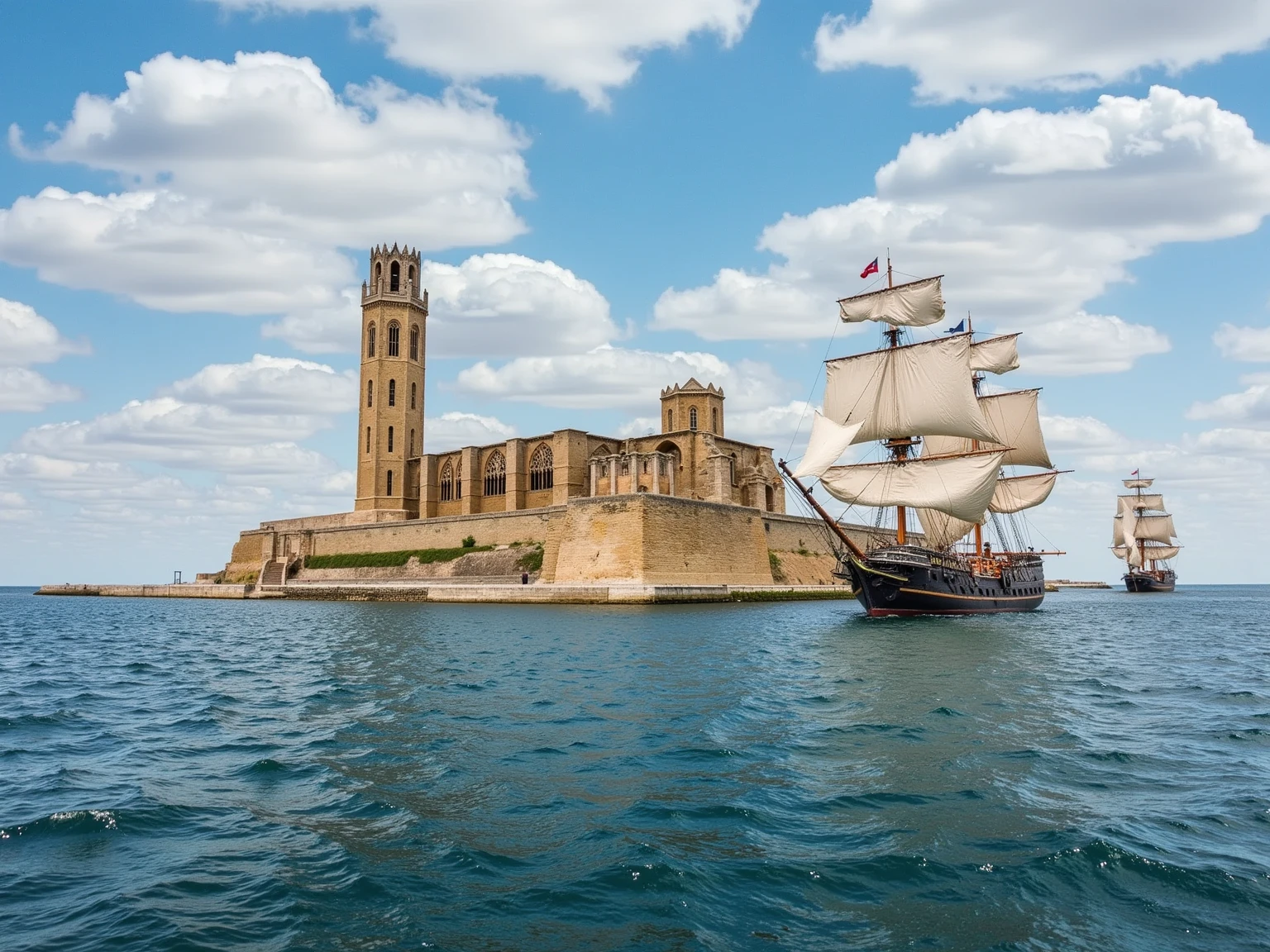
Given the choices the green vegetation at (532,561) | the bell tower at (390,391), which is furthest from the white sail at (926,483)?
the bell tower at (390,391)

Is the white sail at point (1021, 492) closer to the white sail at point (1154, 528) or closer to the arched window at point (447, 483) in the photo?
the arched window at point (447, 483)

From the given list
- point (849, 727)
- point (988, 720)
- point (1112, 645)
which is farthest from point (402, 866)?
point (1112, 645)

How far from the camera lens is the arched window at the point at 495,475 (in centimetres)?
5388

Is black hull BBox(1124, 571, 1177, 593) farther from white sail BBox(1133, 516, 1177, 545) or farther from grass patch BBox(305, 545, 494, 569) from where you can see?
grass patch BBox(305, 545, 494, 569)

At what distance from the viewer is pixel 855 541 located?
57.9m

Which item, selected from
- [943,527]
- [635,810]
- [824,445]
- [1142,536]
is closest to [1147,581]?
[1142,536]

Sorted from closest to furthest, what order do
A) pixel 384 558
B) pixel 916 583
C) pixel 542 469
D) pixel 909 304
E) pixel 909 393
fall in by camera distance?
pixel 916 583
pixel 909 393
pixel 909 304
pixel 542 469
pixel 384 558

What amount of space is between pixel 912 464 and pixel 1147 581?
6217 centimetres

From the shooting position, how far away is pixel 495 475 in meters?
54.4

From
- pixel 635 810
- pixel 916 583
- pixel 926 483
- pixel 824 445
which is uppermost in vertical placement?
pixel 824 445

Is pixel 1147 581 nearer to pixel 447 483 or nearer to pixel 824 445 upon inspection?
pixel 824 445

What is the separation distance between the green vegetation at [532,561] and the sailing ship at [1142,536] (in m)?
66.0

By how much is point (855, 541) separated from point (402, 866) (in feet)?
179

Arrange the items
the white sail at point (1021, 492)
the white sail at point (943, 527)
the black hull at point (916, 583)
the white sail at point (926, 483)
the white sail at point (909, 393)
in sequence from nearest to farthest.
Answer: the black hull at point (916, 583) < the white sail at point (926, 483) < the white sail at point (909, 393) < the white sail at point (943, 527) < the white sail at point (1021, 492)
